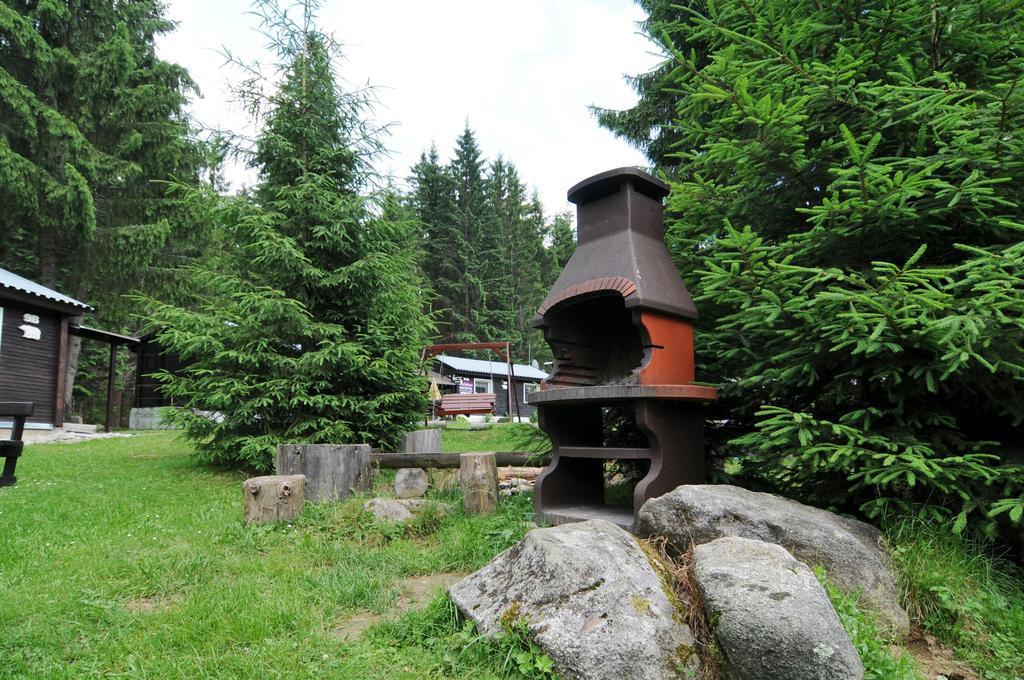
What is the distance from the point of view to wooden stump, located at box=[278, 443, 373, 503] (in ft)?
18.4

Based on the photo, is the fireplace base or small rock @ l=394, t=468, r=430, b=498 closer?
the fireplace base

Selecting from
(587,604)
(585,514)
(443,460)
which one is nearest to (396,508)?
(443,460)

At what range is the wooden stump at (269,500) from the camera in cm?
480

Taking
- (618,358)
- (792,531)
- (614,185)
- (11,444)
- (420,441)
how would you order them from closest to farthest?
(11,444), (792,531), (614,185), (618,358), (420,441)

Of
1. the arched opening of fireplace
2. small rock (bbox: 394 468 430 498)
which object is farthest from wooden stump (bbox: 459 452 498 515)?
small rock (bbox: 394 468 430 498)

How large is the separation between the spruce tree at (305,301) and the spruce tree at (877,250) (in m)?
4.84

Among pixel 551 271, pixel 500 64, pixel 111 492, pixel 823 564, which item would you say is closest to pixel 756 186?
pixel 823 564

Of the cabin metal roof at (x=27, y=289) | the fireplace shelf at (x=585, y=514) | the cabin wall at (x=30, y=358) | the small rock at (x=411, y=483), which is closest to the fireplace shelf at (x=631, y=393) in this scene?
the fireplace shelf at (x=585, y=514)

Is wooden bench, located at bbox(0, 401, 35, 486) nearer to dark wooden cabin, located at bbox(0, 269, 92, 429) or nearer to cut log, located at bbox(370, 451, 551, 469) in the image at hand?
cut log, located at bbox(370, 451, 551, 469)

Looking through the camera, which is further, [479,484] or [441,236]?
[441,236]

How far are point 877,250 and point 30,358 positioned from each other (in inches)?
663

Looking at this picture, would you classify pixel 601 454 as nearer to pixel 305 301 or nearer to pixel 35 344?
pixel 305 301

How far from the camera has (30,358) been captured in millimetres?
13578

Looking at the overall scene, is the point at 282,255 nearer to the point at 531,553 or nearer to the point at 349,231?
Answer: the point at 349,231
